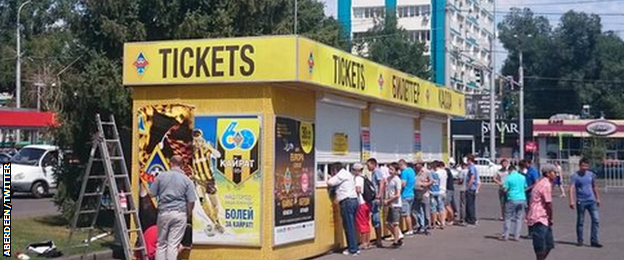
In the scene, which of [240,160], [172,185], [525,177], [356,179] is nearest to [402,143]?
[525,177]

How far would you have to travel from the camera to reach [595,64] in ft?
312

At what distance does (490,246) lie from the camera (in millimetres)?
19625

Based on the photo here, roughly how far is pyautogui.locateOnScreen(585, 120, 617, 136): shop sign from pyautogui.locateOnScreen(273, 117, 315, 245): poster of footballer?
57.6 meters

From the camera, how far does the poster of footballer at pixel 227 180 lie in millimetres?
15469

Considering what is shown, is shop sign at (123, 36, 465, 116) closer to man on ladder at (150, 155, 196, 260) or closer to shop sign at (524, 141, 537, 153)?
man on ladder at (150, 155, 196, 260)

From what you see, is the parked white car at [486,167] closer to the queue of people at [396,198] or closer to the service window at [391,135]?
the queue of people at [396,198]

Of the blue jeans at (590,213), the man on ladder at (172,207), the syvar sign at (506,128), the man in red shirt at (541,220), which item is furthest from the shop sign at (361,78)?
the syvar sign at (506,128)

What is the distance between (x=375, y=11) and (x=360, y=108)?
265ft

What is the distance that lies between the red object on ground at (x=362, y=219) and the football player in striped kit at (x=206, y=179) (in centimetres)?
368

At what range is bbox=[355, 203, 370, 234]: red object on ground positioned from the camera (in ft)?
60.3

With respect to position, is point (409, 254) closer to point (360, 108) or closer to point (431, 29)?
point (360, 108)

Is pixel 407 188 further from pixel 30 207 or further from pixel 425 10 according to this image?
pixel 425 10

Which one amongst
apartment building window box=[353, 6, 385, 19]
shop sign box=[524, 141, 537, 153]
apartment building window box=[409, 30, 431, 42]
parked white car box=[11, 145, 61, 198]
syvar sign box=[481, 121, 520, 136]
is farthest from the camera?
apartment building window box=[409, 30, 431, 42]

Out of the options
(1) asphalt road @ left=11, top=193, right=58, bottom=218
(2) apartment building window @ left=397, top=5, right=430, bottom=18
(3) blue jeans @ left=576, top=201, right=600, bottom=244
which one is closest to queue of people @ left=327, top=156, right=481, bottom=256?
(3) blue jeans @ left=576, top=201, right=600, bottom=244
